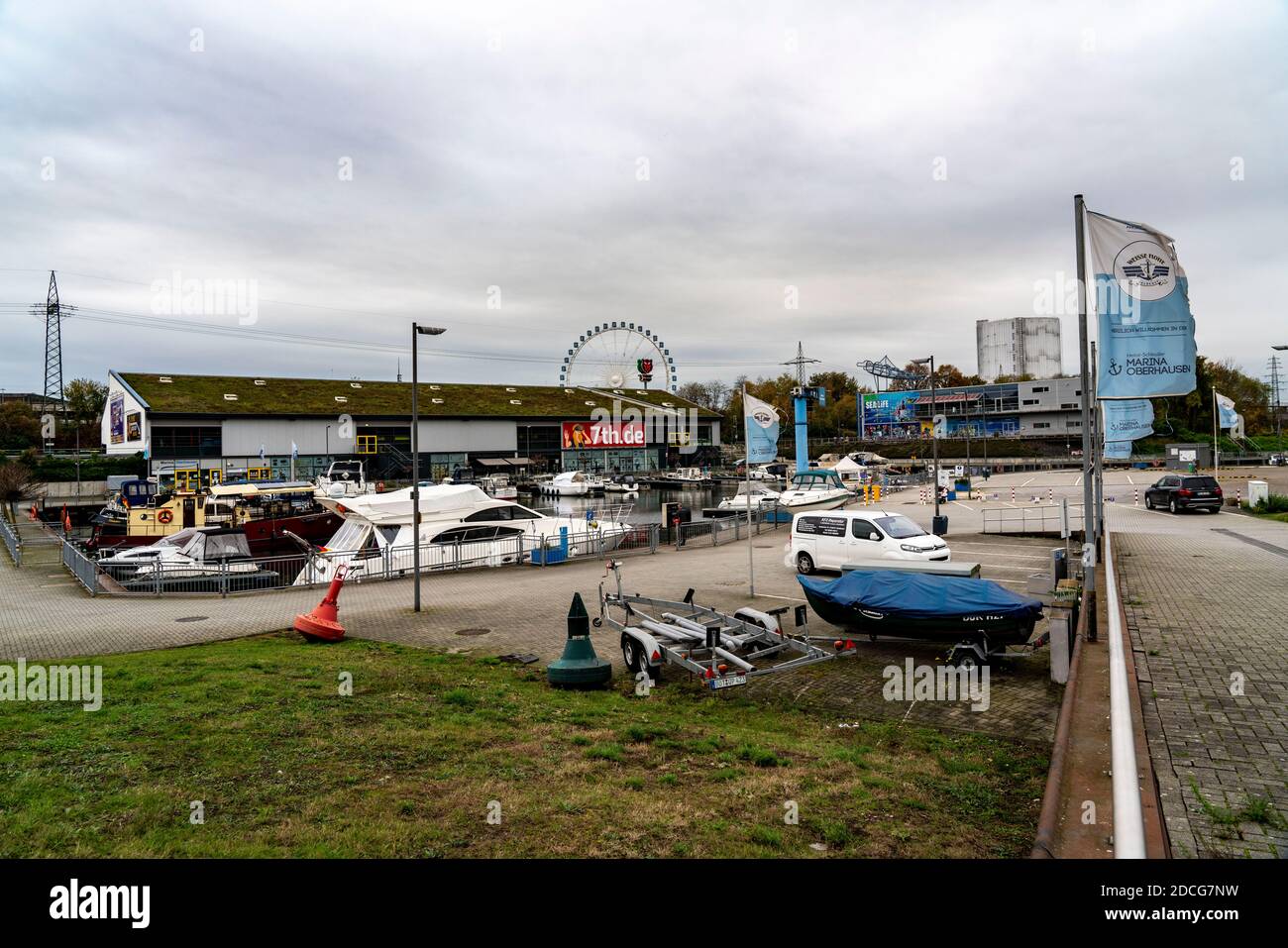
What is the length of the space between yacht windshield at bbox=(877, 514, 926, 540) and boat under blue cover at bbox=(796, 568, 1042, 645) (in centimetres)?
832

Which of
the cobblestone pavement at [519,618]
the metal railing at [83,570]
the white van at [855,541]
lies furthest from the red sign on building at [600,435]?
the white van at [855,541]

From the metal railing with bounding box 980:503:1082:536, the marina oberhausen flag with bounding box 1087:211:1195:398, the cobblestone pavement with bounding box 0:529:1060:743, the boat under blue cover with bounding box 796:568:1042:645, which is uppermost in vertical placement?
the marina oberhausen flag with bounding box 1087:211:1195:398

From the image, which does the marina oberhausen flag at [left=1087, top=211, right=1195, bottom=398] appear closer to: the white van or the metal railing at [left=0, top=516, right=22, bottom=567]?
the white van

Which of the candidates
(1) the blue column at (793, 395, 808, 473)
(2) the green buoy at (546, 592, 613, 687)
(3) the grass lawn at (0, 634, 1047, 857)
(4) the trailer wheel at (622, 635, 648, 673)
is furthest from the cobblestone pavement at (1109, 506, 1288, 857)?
(1) the blue column at (793, 395, 808, 473)

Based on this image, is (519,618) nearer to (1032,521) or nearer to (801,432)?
(1032,521)

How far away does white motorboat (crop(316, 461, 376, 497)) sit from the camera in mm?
51656

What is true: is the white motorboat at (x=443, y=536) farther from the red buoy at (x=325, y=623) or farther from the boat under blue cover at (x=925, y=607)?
the boat under blue cover at (x=925, y=607)

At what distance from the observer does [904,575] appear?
11.9 meters

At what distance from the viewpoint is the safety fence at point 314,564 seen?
2009 centimetres

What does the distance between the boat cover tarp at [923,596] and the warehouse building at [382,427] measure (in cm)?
5138

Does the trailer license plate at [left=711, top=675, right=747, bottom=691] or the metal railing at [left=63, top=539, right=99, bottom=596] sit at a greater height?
the metal railing at [left=63, top=539, right=99, bottom=596]

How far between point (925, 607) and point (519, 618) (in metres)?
8.36

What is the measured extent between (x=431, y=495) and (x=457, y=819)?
21.7 m
